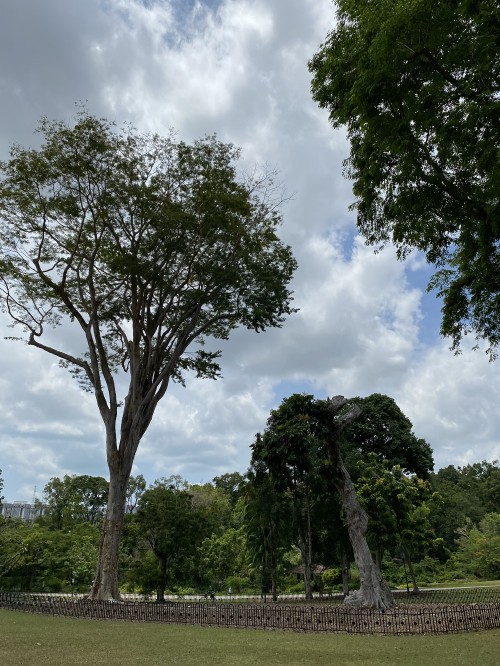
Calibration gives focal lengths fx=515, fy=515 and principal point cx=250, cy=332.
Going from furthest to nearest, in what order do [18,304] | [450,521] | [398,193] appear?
1. [450,521]
2. [18,304]
3. [398,193]

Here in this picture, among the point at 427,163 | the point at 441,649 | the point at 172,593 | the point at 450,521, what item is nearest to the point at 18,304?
the point at 427,163

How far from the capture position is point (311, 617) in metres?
15.5

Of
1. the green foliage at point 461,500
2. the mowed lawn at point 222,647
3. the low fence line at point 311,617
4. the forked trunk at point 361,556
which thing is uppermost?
the green foliage at point 461,500

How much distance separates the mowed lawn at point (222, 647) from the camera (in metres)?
10.4

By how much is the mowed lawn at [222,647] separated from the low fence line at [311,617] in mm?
623

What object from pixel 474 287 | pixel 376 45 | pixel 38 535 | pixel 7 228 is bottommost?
pixel 38 535

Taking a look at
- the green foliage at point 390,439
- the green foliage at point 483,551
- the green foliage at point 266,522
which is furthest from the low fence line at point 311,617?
the green foliage at point 483,551

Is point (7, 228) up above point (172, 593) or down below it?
above

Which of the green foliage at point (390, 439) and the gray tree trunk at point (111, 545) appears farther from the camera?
the green foliage at point (390, 439)

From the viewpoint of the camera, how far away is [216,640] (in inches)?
528

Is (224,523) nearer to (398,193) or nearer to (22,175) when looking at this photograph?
(22,175)

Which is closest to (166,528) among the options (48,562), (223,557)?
(48,562)

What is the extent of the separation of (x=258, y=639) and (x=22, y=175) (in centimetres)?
2047

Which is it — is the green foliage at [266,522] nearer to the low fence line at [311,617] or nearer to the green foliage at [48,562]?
the green foliage at [48,562]
